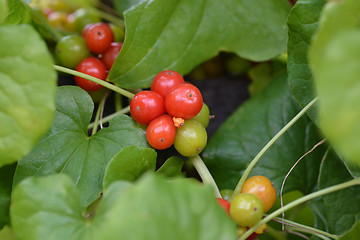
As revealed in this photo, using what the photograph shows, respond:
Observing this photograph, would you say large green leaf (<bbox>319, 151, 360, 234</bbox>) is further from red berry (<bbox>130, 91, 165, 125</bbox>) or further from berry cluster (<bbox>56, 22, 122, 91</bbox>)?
berry cluster (<bbox>56, 22, 122, 91</bbox>)

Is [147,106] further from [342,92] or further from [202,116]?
[342,92]

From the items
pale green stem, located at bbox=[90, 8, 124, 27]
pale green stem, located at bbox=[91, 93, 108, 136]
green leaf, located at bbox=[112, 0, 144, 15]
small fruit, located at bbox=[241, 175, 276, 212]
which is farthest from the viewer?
pale green stem, located at bbox=[90, 8, 124, 27]

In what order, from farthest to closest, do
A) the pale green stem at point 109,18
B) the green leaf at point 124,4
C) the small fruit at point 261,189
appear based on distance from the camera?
the pale green stem at point 109,18
the green leaf at point 124,4
the small fruit at point 261,189

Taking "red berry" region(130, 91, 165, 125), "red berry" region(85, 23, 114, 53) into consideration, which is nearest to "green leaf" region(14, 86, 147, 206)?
"red berry" region(130, 91, 165, 125)

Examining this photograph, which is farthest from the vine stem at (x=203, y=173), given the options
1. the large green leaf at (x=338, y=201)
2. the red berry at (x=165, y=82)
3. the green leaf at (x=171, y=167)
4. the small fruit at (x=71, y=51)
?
the small fruit at (x=71, y=51)

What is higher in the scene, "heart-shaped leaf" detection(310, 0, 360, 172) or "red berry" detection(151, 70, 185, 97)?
"heart-shaped leaf" detection(310, 0, 360, 172)

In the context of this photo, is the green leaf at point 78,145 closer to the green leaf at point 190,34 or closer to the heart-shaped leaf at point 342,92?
the green leaf at point 190,34

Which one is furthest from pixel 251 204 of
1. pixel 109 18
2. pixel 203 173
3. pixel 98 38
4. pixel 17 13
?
pixel 109 18
